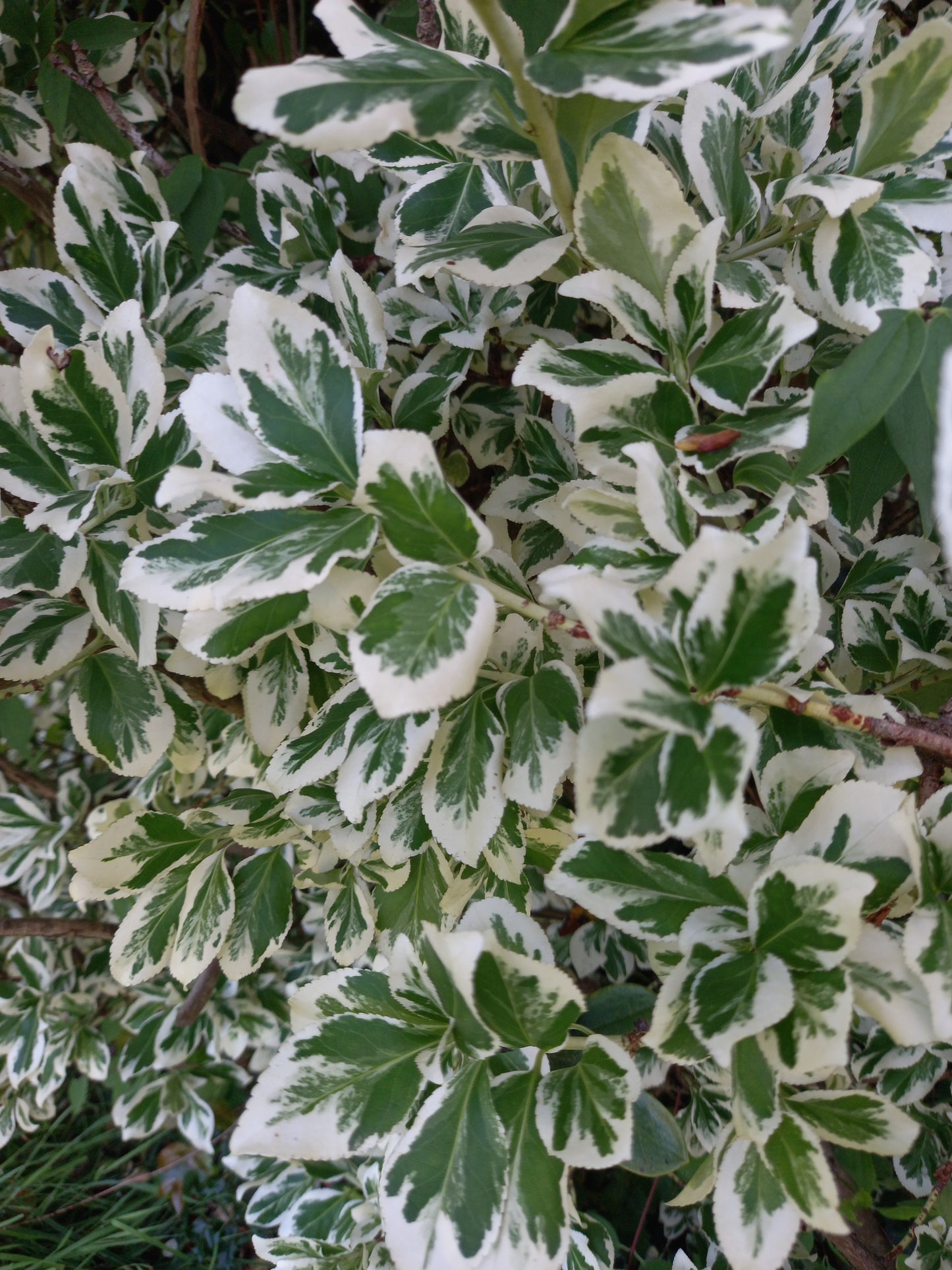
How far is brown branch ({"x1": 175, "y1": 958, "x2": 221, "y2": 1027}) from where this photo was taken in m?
1.33

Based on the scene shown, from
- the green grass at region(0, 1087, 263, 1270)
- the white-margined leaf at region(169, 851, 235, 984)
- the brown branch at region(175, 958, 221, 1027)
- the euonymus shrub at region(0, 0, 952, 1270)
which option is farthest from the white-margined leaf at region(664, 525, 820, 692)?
the green grass at region(0, 1087, 263, 1270)

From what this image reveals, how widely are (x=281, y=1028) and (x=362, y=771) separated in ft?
3.98

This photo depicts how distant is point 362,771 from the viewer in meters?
0.55

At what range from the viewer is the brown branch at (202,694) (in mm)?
841

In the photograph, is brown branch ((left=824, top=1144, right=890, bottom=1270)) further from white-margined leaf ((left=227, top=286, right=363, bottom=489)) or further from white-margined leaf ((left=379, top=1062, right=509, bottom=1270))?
white-margined leaf ((left=227, top=286, right=363, bottom=489))

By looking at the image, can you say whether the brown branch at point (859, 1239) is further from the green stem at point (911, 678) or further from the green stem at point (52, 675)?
the green stem at point (52, 675)

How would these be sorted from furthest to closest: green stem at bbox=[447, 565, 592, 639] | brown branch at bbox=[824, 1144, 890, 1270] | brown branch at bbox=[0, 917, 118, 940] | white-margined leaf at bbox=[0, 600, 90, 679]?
Result: brown branch at bbox=[0, 917, 118, 940] → brown branch at bbox=[824, 1144, 890, 1270] → white-margined leaf at bbox=[0, 600, 90, 679] → green stem at bbox=[447, 565, 592, 639]

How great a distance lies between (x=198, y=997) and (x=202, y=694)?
721 mm

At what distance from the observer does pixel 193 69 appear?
104 cm

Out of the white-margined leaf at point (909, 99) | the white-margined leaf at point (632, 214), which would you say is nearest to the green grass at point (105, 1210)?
the white-margined leaf at point (632, 214)

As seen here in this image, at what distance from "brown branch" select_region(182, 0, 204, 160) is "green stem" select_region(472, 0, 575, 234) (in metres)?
0.66

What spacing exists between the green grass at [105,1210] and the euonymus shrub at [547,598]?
1.46m

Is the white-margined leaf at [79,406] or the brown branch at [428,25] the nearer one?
the white-margined leaf at [79,406]

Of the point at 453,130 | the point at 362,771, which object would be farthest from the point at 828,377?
the point at 362,771
